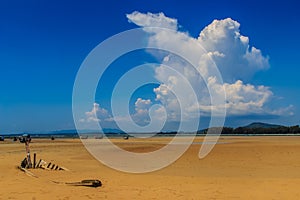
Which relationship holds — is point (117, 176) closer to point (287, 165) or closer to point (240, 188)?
point (240, 188)

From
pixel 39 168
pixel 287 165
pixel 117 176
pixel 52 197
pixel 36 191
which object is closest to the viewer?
pixel 52 197

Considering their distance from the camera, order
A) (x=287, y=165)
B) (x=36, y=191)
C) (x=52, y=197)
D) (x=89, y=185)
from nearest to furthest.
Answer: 1. (x=52, y=197)
2. (x=36, y=191)
3. (x=89, y=185)
4. (x=287, y=165)

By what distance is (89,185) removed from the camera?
15.3 metres

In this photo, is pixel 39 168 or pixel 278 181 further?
pixel 39 168

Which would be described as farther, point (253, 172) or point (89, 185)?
point (253, 172)

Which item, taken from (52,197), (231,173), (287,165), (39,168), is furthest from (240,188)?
(39,168)

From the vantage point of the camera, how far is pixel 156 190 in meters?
14.8

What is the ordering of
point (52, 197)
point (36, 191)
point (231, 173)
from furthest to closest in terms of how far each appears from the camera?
point (231, 173)
point (36, 191)
point (52, 197)

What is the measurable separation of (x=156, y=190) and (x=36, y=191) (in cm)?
481

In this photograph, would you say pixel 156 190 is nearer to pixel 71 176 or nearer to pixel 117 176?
pixel 117 176

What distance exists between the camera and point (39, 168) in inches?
888

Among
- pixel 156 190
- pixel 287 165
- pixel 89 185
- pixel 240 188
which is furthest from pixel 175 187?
pixel 287 165

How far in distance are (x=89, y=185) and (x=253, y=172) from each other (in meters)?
10.4

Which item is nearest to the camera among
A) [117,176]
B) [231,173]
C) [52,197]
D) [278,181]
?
[52,197]
